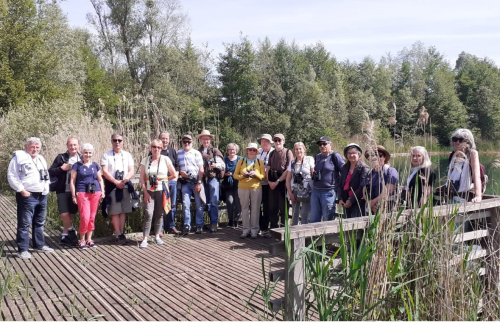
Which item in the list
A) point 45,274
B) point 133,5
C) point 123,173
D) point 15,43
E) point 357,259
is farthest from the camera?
point 133,5

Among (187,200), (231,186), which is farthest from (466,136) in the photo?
(187,200)

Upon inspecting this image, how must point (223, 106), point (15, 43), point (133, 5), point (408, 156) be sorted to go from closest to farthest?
1. point (408, 156)
2. point (15, 43)
3. point (133, 5)
4. point (223, 106)

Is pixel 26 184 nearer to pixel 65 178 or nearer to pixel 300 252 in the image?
pixel 65 178

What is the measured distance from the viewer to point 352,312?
2598 millimetres

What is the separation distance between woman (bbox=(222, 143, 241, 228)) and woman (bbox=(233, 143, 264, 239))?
39 centimetres

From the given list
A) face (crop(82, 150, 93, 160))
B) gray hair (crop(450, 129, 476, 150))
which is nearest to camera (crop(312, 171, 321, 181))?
gray hair (crop(450, 129, 476, 150))

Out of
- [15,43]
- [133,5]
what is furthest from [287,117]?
[15,43]

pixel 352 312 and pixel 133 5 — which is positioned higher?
pixel 133 5

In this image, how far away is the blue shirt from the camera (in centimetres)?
537

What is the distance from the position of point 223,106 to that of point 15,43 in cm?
1554

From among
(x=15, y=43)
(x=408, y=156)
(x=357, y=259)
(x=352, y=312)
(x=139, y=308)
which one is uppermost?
(x=15, y=43)

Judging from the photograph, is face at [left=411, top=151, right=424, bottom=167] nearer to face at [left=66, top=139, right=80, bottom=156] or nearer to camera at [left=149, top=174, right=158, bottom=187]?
camera at [left=149, top=174, right=158, bottom=187]

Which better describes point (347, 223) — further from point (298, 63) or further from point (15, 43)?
point (298, 63)

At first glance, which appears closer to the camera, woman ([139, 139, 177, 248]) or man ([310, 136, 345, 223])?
man ([310, 136, 345, 223])
